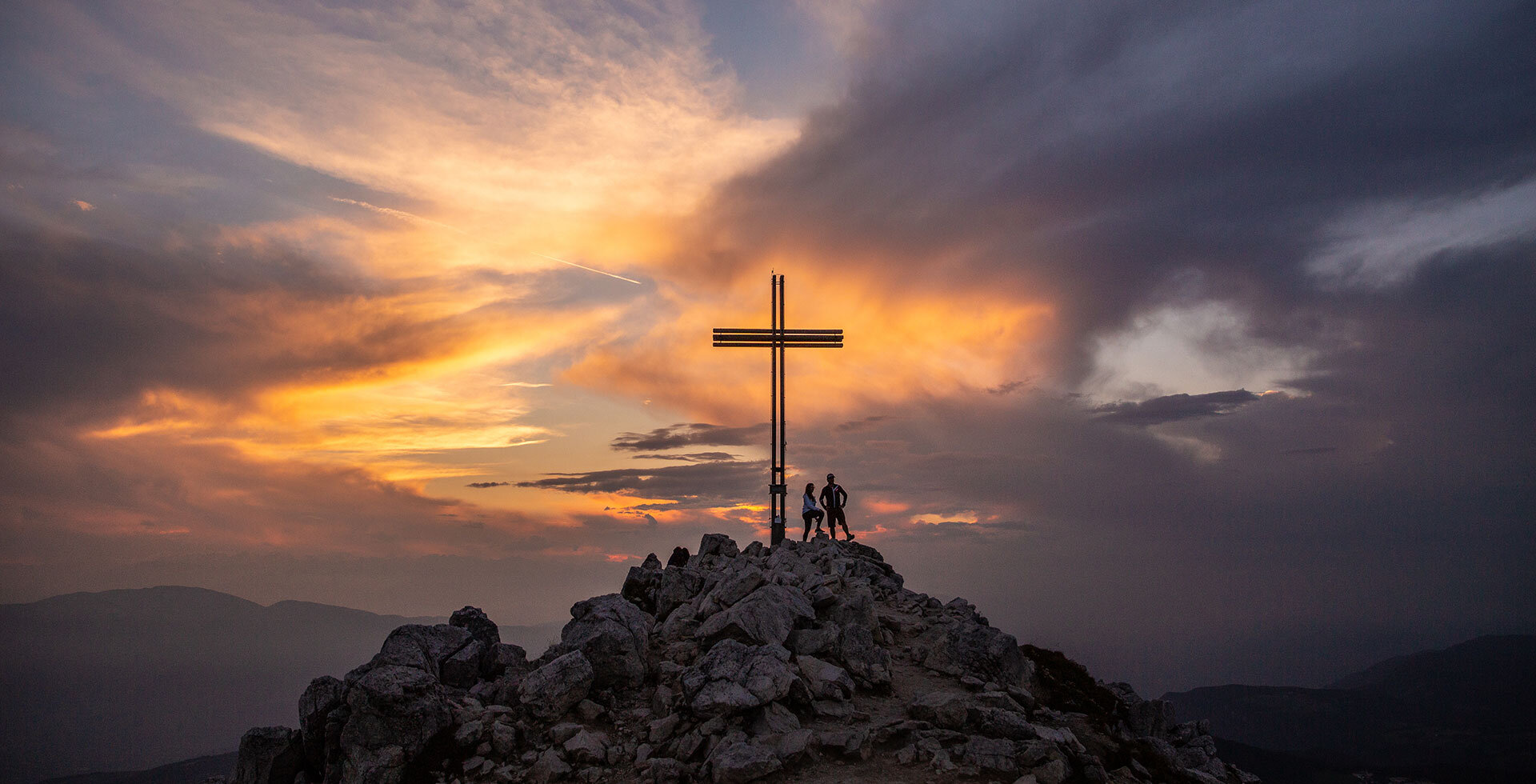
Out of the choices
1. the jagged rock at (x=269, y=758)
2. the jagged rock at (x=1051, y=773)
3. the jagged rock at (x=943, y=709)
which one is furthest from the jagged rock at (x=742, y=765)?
the jagged rock at (x=269, y=758)

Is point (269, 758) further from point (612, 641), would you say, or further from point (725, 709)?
point (725, 709)

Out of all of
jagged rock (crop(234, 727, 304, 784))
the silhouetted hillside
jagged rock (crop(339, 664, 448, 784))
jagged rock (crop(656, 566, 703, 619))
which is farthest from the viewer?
the silhouetted hillside

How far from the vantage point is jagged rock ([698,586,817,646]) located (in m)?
19.7

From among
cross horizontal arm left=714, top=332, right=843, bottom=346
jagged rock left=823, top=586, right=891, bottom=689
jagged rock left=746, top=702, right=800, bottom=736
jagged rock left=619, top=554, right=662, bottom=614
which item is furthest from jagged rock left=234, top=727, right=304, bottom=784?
cross horizontal arm left=714, top=332, right=843, bottom=346

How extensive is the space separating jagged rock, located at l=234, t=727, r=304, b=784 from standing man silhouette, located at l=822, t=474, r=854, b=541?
20.0 meters

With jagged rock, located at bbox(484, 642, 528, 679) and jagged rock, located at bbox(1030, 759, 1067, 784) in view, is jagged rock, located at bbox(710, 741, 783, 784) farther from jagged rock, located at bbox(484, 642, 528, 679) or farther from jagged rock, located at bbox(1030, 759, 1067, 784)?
jagged rock, located at bbox(484, 642, 528, 679)

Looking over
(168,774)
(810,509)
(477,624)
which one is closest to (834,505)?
(810,509)

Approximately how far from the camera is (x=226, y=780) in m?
20.0

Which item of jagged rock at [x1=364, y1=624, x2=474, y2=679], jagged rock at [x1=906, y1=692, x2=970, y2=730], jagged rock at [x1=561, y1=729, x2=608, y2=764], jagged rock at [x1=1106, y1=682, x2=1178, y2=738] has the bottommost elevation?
jagged rock at [x1=1106, y1=682, x2=1178, y2=738]

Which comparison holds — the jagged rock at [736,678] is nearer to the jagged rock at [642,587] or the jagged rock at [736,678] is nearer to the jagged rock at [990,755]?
the jagged rock at [990,755]

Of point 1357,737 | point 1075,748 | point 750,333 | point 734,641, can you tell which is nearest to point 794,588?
point 734,641

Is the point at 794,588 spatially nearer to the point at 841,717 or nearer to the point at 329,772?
the point at 841,717

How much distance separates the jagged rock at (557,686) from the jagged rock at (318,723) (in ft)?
14.1

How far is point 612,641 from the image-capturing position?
19.5 meters
